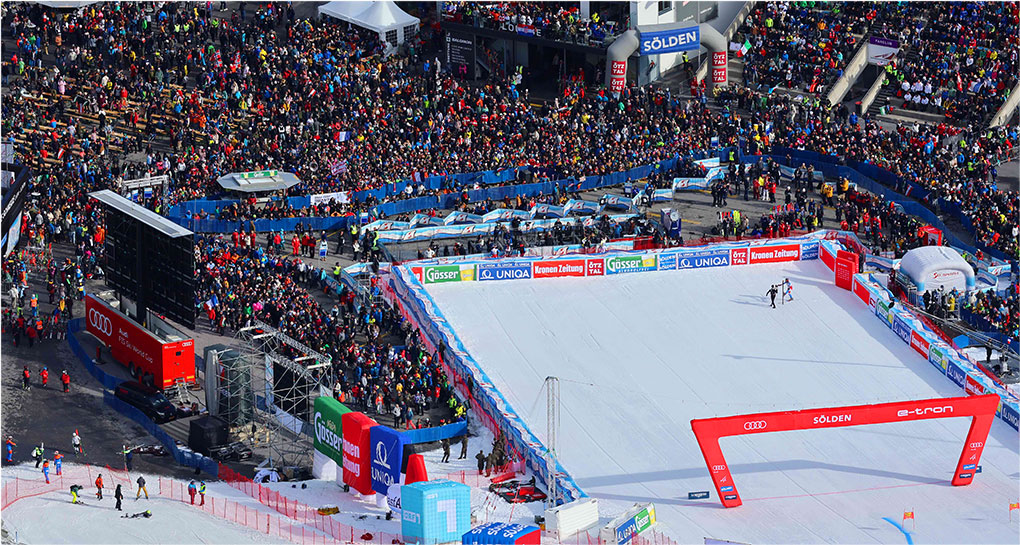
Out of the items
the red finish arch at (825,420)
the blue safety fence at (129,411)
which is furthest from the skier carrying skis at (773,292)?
the blue safety fence at (129,411)

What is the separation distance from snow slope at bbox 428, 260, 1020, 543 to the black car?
11.0m

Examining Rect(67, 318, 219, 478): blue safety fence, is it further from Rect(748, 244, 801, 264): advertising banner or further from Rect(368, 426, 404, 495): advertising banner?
Rect(748, 244, 801, 264): advertising banner

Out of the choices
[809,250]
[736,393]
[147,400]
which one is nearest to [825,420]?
[736,393]

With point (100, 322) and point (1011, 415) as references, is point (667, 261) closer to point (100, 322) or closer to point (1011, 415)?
point (1011, 415)

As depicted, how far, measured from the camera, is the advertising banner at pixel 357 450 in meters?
61.9

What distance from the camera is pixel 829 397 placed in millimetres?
69875

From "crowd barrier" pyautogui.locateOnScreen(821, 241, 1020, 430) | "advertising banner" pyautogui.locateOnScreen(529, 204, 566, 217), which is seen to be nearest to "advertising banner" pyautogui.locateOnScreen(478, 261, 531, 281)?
"advertising banner" pyautogui.locateOnScreen(529, 204, 566, 217)

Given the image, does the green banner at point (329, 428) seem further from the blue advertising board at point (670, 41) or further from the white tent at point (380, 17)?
the white tent at point (380, 17)

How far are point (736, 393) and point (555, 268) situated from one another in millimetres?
11761

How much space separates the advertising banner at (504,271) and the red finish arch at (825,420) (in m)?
18.8

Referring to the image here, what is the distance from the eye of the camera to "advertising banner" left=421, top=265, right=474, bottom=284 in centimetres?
7825

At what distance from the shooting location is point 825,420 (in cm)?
6150

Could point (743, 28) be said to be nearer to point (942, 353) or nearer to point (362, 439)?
point (942, 353)

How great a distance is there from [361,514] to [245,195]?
2610cm
